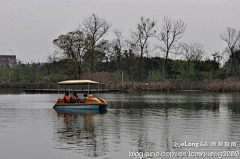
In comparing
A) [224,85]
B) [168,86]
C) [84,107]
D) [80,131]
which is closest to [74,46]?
[168,86]

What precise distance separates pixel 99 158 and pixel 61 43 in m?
76.6

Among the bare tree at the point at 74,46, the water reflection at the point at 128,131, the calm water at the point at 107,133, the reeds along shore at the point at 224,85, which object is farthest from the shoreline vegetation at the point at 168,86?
the calm water at the point at 107,133

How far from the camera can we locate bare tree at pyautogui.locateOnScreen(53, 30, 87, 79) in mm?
92500

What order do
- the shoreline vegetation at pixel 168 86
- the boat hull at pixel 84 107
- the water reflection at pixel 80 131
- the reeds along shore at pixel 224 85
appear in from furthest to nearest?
the shoreline vegetation at pixel 168 86 → the reeds along shore at pixel 224 85 → the boat hull at pixel 84 107 → the water reflection at pixel 80 131

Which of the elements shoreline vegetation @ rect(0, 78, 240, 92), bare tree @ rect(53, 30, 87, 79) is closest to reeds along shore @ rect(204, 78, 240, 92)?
shoreline vegetation @ rect(0, 78, 240, 92)

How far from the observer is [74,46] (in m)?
92.6

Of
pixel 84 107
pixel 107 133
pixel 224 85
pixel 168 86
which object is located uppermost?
pixel 224 85

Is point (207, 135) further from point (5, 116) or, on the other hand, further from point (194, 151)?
point (5, 116)

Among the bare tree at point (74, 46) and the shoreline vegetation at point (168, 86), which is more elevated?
the bare tree at point (74, 46)

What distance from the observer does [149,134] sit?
79.8 ft

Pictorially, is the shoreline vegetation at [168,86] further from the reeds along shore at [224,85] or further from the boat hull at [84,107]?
A: the boat hull at [84,107]

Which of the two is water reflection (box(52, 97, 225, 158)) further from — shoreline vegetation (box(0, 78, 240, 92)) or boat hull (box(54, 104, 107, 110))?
shoreline vegetation (box(0, 78, 240, 92))

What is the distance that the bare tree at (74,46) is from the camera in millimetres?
92500

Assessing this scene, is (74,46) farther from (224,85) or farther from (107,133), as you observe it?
(107,133)
